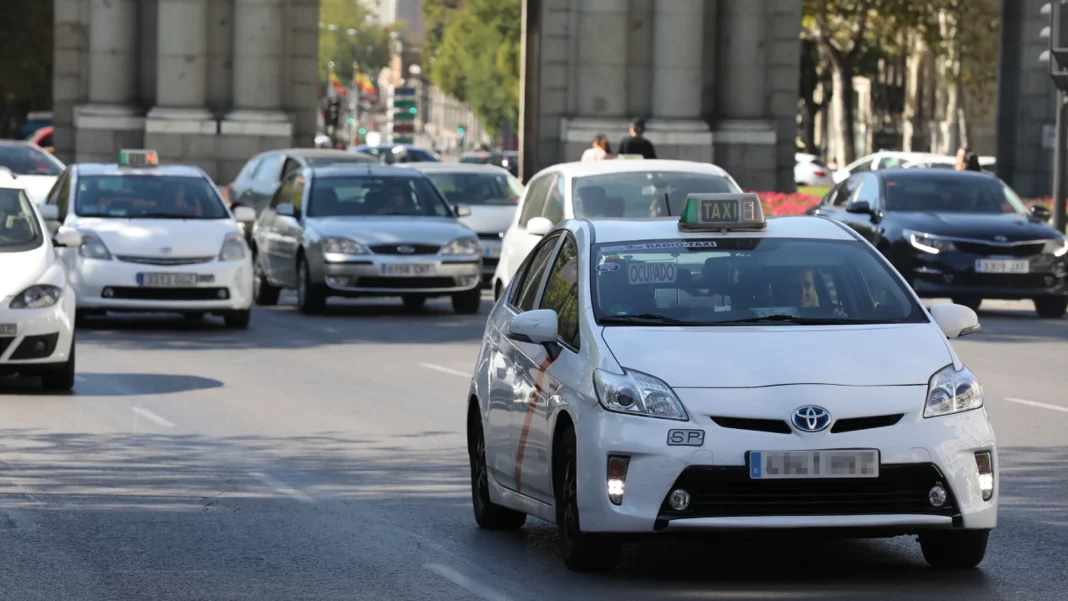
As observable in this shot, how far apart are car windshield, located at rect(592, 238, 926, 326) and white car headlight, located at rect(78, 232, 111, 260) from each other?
41.6 feet

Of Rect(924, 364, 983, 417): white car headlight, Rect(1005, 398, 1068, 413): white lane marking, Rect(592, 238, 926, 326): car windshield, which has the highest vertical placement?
Rect(592, 238, 926, 326): car windshield

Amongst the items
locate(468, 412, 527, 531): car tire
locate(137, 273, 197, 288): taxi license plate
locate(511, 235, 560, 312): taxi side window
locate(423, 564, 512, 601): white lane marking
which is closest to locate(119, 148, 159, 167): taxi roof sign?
locate(137, 273, 197, 288): taxi license plate

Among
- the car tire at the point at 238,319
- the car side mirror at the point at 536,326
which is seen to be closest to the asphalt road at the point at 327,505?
the car side mirror at the point at 536,326

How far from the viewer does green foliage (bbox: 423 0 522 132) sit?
97875mm

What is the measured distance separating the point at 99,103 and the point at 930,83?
5513 cm

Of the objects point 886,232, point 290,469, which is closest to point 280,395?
point 290,469

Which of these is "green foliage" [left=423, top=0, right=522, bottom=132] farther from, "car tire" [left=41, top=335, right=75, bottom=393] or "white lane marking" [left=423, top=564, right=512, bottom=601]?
"white lane marking" [left=423, top=564, right=512, bottom=601]

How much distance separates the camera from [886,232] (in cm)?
2488

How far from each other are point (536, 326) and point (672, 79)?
33.7 metres

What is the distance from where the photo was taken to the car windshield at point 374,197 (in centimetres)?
2497

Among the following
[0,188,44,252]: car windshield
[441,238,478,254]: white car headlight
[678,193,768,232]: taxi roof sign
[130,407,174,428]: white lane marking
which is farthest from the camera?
[441,238,478,254]: white car headlight

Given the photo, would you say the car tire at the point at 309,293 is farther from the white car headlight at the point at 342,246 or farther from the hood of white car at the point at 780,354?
the hood of white car at the point at 780,354

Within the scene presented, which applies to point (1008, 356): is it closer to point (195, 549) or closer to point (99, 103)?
point (195, 549)

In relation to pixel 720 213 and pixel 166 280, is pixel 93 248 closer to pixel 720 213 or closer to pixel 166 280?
pixel 166 280
